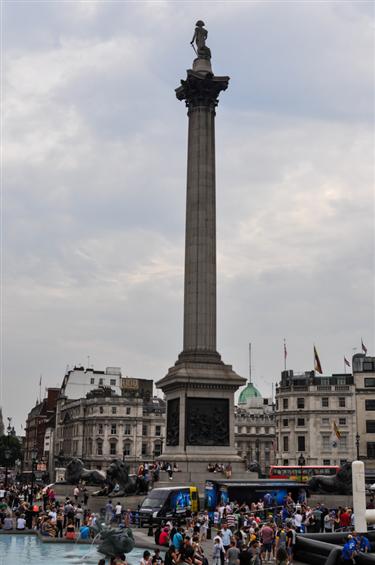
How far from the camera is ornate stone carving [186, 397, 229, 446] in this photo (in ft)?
156

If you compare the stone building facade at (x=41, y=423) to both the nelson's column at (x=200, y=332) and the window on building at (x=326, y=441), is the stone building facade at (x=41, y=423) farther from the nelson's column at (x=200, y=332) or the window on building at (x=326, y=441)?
the nelson's column at (x=200, y=332)

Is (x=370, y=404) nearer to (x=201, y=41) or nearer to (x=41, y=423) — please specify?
(x=201, y=41)

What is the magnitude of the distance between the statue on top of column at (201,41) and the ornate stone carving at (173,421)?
2895 centimetres

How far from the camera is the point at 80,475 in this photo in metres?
52.7

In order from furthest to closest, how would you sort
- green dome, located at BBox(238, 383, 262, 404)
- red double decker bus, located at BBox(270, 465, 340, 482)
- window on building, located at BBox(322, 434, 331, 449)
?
green dome, located at BBox(238, 383, 262, 404) → window on building, located at BBox(322, 434, 331, 449) → red double decker bus, located at BBox(270, 465, 340, 482)

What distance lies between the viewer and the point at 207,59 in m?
58.7

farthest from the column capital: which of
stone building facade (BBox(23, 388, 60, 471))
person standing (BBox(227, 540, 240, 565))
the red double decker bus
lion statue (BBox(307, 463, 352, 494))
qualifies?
stone building facade (BBox(23, 388, 60, 471))

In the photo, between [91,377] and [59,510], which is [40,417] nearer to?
[91,377]

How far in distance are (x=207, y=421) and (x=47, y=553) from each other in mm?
19583

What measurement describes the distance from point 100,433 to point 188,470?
255 ft

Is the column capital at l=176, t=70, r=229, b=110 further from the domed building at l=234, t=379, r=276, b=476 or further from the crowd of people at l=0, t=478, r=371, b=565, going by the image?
the domed building at l=234, t=379, r=276, b=476

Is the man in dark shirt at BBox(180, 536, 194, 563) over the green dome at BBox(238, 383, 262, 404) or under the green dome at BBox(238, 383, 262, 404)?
under

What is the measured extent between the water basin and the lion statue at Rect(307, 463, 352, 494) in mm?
17658

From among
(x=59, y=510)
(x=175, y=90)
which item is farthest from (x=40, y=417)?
(x=59, y=510)
